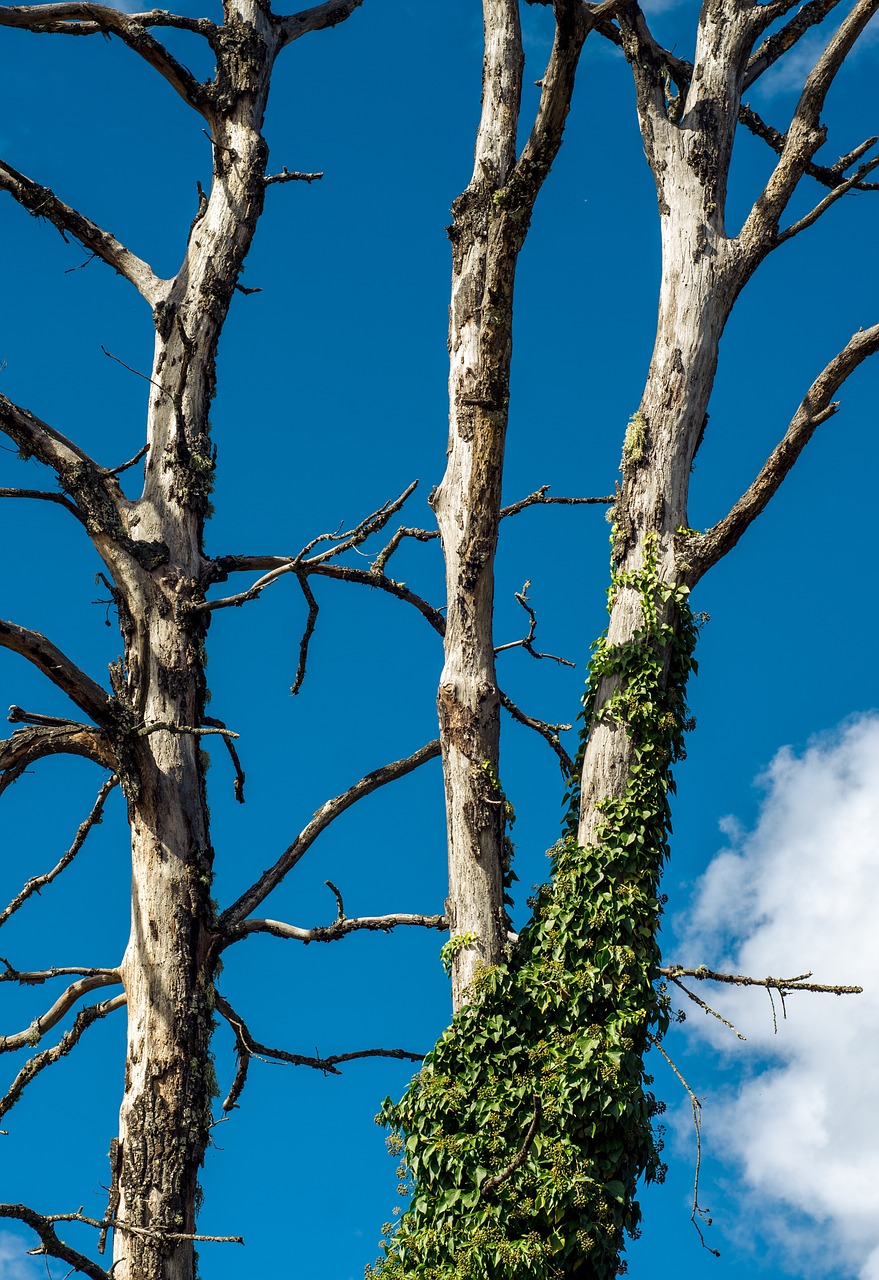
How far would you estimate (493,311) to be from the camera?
32.8ft

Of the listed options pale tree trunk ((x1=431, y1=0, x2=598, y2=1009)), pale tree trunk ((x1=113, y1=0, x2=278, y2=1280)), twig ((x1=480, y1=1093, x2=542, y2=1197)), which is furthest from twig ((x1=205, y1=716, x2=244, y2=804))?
twig ((x1=480, y1=1093, x2=542, y2=1197))

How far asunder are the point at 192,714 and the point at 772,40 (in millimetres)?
7515

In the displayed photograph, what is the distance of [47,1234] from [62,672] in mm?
3380

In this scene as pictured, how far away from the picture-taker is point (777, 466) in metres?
9.62

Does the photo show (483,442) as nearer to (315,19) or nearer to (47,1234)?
(315,19)

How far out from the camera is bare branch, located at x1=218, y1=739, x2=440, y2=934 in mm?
9680

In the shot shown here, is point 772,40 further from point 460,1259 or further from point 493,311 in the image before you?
point 460,1259

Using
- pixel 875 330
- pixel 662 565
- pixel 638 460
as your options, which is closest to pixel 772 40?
pixel 875 330

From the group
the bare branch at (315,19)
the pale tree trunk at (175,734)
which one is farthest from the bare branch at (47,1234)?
the bare branch at (315,19)

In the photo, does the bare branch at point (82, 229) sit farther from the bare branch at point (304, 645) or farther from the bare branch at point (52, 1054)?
the bare branch at point (52, 1054)

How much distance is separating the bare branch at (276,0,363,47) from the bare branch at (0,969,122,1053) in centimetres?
788

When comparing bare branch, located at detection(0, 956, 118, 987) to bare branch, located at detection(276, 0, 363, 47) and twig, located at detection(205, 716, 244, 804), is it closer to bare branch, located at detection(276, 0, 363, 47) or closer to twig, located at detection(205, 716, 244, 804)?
twig, located at detection(205, 716, 244, 804)

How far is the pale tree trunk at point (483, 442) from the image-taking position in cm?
A: 927

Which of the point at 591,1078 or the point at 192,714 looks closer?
the point at 591,1078
